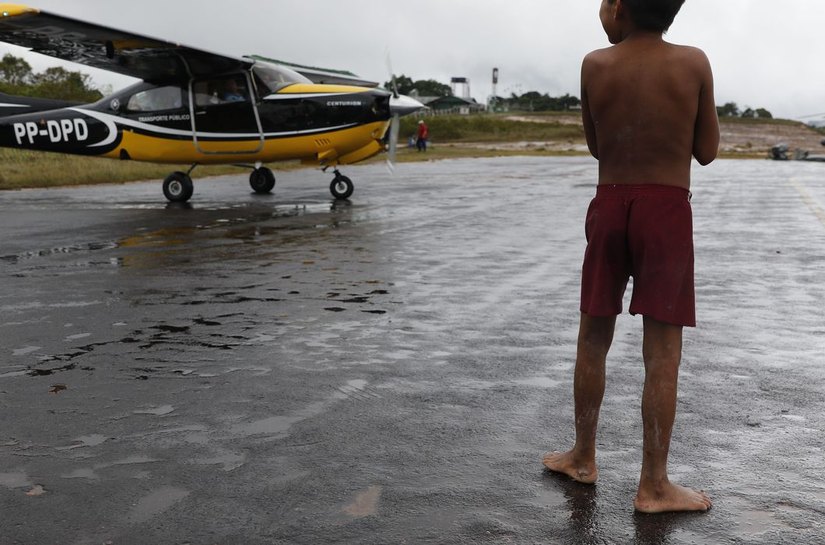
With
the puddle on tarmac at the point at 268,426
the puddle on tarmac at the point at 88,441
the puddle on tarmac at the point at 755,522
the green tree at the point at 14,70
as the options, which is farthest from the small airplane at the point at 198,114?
the green tree at the point at 14,70

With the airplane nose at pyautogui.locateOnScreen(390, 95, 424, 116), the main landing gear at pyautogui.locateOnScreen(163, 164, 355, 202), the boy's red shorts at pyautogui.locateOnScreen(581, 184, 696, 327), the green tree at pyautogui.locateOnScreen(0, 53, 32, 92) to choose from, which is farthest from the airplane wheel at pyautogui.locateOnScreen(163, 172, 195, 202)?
the green tree at pyautogui.locateOnScreen(0, 53, 32, 92)

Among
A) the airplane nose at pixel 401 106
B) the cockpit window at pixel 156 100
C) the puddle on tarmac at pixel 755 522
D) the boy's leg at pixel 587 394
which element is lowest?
the puddle on tarmac at pixel 755 522

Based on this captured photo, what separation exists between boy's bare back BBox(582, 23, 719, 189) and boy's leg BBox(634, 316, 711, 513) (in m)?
0.58

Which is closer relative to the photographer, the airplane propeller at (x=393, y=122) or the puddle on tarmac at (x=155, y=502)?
the puddle on tarmac at (x=155, y=502)

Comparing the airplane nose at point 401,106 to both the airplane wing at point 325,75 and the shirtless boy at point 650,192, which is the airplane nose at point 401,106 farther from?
the shirtless boy at point 650,192

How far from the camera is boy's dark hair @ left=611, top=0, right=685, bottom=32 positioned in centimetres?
317

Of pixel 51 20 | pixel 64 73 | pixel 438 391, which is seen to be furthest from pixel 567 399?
pixel 64 73

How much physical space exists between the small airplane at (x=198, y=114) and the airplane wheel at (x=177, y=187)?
0.07 ft

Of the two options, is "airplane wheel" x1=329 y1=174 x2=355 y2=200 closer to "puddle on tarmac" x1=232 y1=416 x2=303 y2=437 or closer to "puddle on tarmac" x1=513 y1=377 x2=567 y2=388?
"puddle on tarmac" x1=513 y1=377 x2=567 y2=388

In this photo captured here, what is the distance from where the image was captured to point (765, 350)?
5387 mm

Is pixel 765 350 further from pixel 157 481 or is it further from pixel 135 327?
pixel 135 327

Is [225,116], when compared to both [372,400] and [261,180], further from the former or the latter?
[372,400]

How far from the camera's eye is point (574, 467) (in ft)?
10.9

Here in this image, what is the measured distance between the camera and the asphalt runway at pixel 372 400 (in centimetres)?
297
